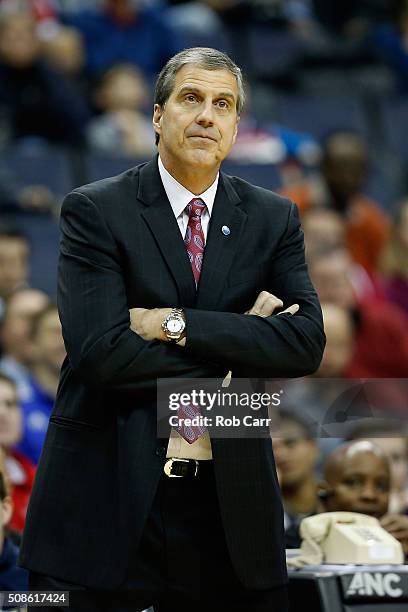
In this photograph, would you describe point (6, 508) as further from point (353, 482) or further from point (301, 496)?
point (301, 496)

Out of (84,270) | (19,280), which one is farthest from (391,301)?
(84,270)

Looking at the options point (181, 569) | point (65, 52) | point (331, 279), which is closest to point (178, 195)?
point (181, 569)

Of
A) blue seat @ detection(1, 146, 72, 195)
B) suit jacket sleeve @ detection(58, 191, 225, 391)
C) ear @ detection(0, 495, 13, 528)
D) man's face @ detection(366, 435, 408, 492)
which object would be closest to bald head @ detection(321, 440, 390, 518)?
man's face @ detection(366, 435, 408, 492)

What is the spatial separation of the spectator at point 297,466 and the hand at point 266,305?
188cm

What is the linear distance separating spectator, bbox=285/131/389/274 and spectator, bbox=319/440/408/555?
373 centimetres

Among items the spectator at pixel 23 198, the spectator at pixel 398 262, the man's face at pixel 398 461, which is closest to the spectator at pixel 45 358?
the spectator at pixel 23 198

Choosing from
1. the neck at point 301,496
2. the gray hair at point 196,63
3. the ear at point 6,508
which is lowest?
the ear at point 6,508

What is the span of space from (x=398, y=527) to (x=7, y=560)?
1.33 metres

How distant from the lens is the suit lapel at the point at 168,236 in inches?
118

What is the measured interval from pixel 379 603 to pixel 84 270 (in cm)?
134

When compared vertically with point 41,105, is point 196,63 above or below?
below

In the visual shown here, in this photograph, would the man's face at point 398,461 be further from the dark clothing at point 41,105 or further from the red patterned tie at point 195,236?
the dark clothing at point 41,105

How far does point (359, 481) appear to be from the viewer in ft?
15.1

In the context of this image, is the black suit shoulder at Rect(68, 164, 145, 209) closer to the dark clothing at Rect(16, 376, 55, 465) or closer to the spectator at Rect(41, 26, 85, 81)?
the dark clothing at Rect(16, 376, 55, 465)
